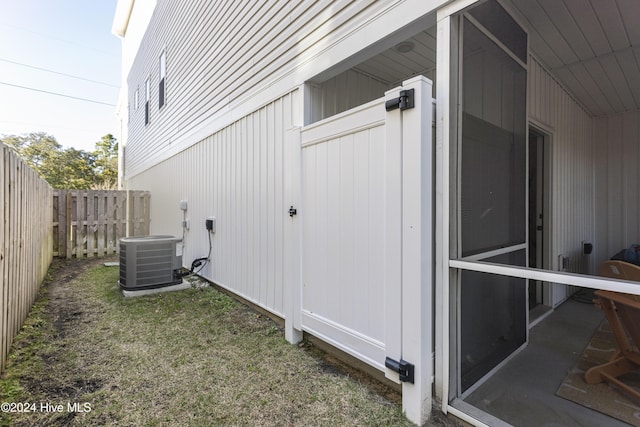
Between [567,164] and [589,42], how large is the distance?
166 cm

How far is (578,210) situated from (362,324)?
13.5 ft

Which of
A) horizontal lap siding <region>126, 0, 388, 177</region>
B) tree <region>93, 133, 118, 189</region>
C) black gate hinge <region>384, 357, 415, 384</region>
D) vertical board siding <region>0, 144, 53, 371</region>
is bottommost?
black gate hinge <region>384, 357, 415, 384</region>

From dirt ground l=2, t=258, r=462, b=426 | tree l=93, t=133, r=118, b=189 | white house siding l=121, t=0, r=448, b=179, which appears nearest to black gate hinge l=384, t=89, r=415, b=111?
white house siding l=121, t=0, r=448, b=179

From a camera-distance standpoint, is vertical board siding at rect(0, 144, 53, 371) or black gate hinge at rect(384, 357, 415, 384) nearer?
black gate hinge at rect(384, 357, 415, 384)

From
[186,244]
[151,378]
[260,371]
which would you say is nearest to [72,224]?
[186,244]

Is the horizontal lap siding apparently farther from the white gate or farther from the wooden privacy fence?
the wooden privacy fence

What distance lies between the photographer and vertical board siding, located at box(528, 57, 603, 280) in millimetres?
3415

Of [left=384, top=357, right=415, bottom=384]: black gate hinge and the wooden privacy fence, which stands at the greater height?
the wooden privacy fence

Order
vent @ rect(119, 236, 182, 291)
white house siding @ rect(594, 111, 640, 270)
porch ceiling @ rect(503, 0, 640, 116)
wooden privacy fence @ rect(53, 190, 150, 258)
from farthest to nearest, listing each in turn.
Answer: wooden privacy fence @ rect(53, 190, 150, 258) < white house siding @ rect(594, 111, 640, 270) < vent @ rect(119, 236, 182, 291) < porch ceiling @ rect(503, 0, 640, 116)

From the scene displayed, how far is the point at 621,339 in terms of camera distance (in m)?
2.00

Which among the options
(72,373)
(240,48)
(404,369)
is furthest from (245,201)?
(404,369)

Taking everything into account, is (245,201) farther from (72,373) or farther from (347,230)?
(72,373)

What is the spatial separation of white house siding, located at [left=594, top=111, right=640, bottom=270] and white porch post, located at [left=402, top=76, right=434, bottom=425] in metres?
4.86

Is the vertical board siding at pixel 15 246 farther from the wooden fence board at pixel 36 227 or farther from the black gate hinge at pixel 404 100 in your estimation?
the black gate hinge at pixel 404 100
